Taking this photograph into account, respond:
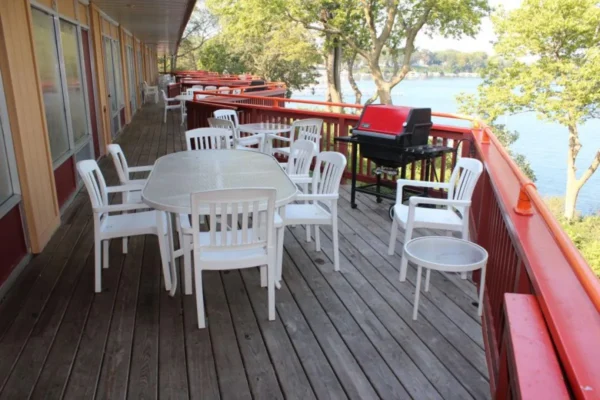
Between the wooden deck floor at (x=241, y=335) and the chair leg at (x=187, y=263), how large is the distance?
10 centimetres

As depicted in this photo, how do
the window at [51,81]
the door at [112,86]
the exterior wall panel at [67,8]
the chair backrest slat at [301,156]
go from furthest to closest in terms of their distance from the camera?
the door at [112,86] → the exterior wall panel at [67,8] → the window at [51,81] → the chair backrest slat at [301,156]

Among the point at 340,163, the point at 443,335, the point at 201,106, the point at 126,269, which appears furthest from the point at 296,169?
the point at 201,106

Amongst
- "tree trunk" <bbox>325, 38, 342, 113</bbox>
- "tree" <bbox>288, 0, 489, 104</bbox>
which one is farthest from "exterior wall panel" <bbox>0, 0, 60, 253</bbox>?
"tree trunk" <bbox>325, 38, 342, 113</bbox>

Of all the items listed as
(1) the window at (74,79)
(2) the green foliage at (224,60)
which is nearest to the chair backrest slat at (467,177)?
(1) the window at (74,79)

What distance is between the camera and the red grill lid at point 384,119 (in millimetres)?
4266

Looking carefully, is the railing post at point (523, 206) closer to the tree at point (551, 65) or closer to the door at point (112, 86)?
the door at point (112, 86)

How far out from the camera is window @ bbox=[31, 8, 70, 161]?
415 centimetres

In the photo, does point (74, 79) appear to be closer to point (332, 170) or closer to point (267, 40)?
point (332, 170)

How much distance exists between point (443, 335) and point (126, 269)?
2090mm

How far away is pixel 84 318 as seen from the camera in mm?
2615

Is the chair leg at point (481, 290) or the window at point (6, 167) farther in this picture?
the window at point (6, 167)

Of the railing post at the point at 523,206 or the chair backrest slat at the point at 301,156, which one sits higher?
the railing post at the point at 523,206

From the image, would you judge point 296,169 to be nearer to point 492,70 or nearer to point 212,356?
point 212,356

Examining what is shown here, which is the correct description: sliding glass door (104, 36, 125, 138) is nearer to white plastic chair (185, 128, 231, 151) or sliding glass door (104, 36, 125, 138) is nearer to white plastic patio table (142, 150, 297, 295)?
white plastic chair (185, 128, 231, 151)
